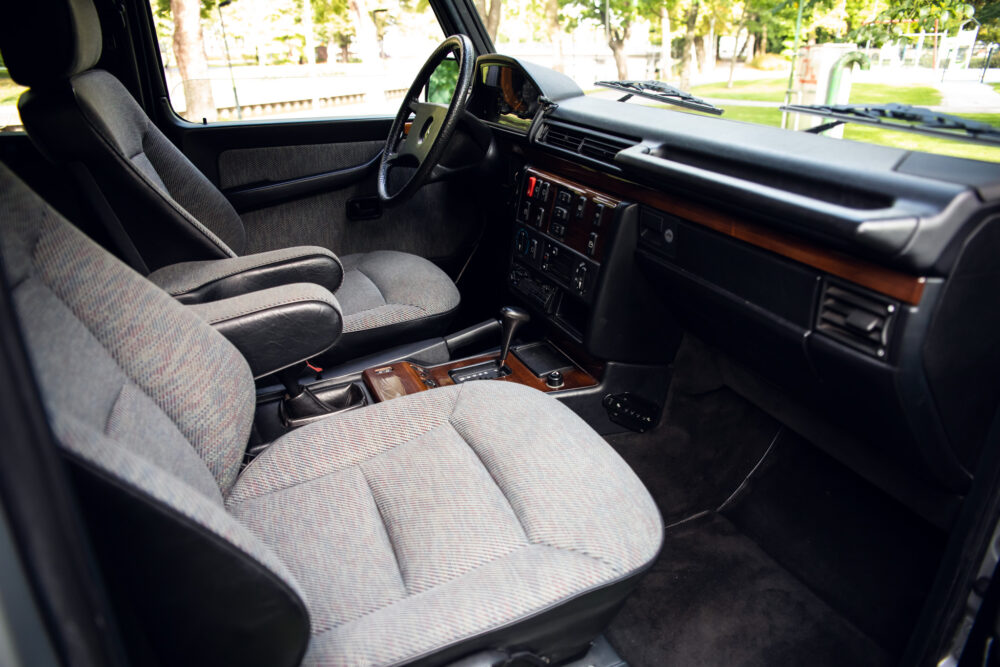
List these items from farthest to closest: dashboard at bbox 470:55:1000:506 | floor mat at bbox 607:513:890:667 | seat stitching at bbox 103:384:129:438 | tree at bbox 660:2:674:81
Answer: tree at bbox 660:2:674:81
floor mat at bbox 607:513:890:667
dashboard at bbox 470:55:1000:506
seat stitching at bbox 103:384:129:438

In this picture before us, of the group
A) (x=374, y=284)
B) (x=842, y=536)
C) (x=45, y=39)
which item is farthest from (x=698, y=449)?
(x=45, y=39)

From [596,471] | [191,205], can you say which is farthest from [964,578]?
[191,205]

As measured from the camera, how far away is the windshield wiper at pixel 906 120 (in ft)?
3.72

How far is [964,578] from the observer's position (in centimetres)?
108

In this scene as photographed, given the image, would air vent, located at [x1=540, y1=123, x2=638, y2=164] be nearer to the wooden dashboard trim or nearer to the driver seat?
the wooden dashboard trim

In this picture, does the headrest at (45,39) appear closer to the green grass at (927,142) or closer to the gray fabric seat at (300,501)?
the gray fabric seat at (300,501)

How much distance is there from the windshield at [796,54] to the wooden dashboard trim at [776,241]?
27 cm

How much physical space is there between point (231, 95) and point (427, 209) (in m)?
0.86

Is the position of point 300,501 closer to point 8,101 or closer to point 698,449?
point 698,449

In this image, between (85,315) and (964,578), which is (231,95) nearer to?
(85,315)

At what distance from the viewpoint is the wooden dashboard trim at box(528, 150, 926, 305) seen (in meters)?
1.02

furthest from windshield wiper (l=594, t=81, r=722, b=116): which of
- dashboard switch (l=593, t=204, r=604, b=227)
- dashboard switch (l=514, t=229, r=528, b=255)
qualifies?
dashboard switch (l=514, t=229, r=528, b=255)

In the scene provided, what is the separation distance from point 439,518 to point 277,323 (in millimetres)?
607

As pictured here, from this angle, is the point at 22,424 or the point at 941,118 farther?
the point at 941,118
